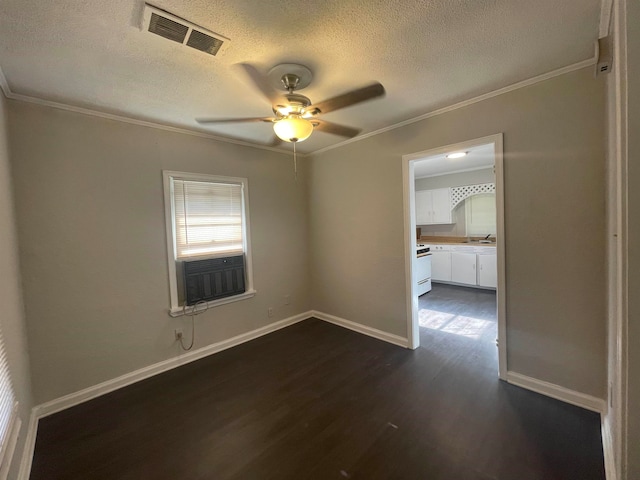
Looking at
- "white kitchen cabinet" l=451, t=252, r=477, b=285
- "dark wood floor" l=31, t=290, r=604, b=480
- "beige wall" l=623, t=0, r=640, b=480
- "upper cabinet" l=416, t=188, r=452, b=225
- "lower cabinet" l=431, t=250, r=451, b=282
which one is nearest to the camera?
"beige wall" l=623, t=0, r=640, b=480

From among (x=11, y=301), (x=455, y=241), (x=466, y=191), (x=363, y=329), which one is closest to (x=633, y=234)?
(x=363, y=329)

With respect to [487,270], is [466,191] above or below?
above

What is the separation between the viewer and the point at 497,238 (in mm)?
2334

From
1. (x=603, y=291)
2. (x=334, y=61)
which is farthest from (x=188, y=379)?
(x=603, y=291)

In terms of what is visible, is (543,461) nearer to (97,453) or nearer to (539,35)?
(539,35)

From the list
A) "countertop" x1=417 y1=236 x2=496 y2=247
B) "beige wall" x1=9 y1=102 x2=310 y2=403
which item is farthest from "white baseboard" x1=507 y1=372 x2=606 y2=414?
"countertop" x1=417 y1=236 x2=496 y2=247

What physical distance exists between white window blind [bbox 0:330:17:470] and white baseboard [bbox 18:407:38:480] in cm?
35

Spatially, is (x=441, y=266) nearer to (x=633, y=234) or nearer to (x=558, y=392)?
(x=558, y=392)

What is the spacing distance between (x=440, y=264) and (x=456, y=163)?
2.14 metres

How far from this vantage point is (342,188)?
360cm

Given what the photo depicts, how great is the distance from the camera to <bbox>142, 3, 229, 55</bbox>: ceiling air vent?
1.33 m

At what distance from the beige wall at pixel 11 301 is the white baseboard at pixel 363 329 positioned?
9.87 feet

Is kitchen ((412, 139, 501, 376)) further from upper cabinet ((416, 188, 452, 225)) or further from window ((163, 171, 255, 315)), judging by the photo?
window ((163, 171, 255, 315))

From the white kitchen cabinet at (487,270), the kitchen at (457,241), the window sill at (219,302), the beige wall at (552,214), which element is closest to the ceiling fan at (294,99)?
the beige wall at (552,214)
